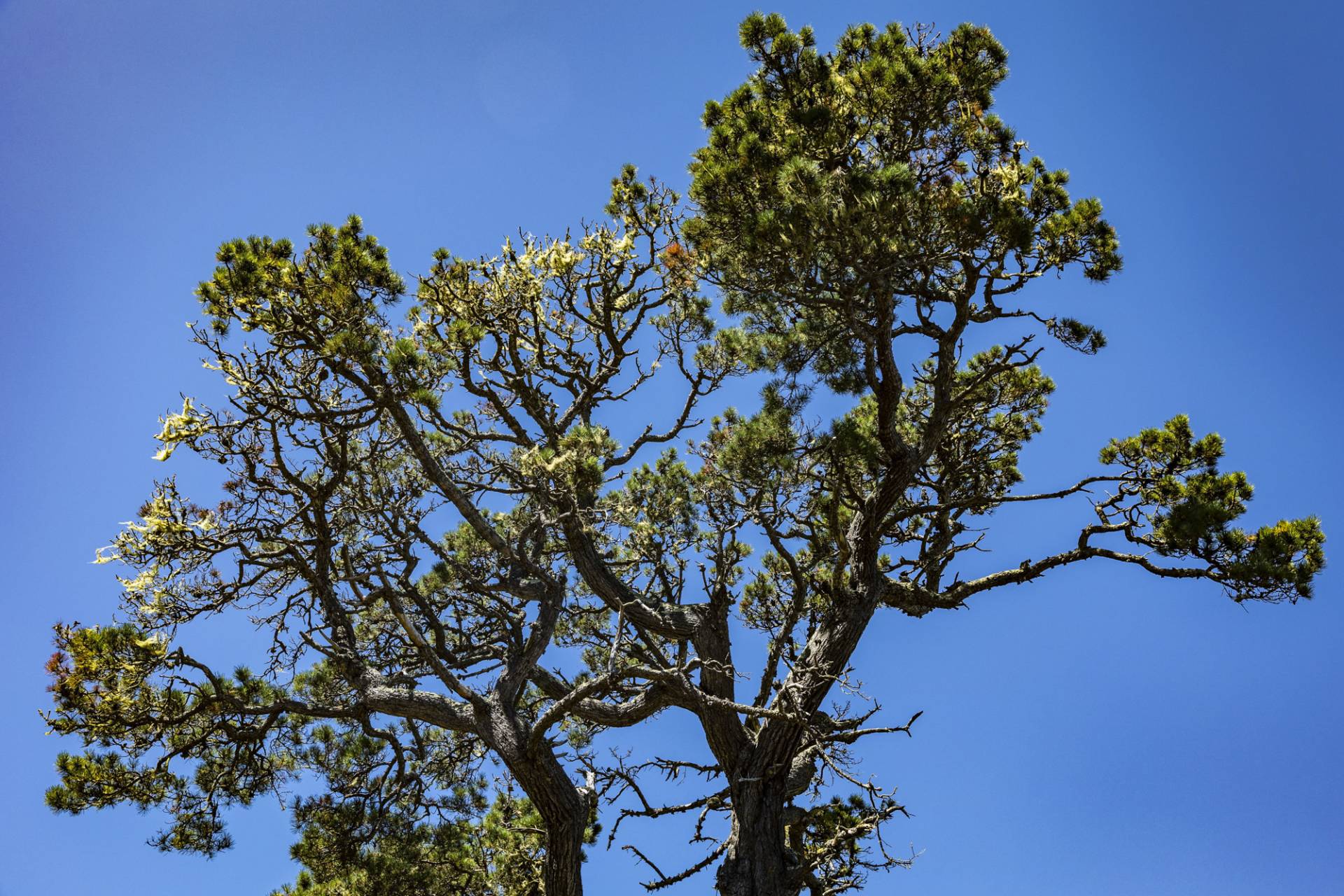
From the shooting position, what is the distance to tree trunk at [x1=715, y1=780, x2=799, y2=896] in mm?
6652

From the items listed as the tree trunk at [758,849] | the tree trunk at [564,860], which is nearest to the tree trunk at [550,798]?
the tree trunk at [564,860]

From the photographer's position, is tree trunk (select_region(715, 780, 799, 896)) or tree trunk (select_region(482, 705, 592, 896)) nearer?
tree trunk (select_region(715, 780, 799, 896))

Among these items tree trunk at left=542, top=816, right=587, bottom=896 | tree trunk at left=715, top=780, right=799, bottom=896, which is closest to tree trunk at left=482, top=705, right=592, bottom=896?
tree trunk at left=542, top=816, right=587, bottom=896

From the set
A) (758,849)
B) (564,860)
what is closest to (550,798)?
(564,860)

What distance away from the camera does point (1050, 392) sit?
323 inches

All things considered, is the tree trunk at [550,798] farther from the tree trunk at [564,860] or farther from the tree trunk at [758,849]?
the tree trunk at [758,849]

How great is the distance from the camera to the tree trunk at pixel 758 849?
665 cm

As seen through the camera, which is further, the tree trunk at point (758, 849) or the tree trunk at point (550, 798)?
the tree trunk at point (550, 798)

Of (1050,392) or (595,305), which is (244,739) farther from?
(1050,392)

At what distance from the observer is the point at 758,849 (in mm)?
6770

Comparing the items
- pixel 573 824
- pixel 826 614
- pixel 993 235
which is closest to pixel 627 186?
pixel 993 235

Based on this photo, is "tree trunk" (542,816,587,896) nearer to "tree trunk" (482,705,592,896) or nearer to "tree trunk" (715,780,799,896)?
"tree trunk" (482,705,592,896)

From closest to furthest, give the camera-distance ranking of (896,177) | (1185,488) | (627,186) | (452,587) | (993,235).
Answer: (896,177) → (993,235) → (1185,488) → (627,186) → (452,587)

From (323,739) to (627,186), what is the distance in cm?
579
